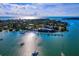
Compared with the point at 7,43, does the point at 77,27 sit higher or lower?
higher

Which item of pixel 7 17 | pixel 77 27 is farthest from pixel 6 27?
pixel 77 27

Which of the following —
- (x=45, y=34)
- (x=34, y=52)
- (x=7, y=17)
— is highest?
(x=7, y=17)

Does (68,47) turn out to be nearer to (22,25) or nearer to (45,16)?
(45,16)

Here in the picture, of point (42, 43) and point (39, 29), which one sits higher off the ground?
point (39, 29)
